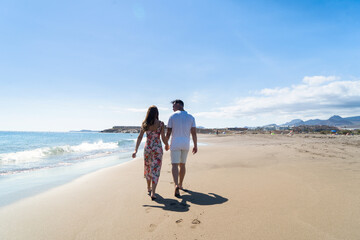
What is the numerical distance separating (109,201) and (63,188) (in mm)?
1896

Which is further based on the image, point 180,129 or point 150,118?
point 180,129

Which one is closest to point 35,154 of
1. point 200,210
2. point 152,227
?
point 152,227

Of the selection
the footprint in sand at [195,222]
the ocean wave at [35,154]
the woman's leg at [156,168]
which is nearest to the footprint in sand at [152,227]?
the footprint in sand at [195,222]

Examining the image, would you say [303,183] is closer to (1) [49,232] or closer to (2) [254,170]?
(2) [254,170]

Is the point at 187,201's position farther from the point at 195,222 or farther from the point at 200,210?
the point at 195,222

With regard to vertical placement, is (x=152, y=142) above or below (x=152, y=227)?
above

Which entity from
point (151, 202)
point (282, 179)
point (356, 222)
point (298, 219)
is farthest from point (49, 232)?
point (282, 179)

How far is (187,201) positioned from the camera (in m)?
3.52

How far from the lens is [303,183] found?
4.31 meters

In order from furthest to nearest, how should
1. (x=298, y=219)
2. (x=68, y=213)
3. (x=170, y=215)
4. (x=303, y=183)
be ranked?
(x=303, y=183)
(x=68, y=213)
(x=170, y=215)
(x=298, y=219)

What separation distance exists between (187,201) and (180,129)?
4.76ft

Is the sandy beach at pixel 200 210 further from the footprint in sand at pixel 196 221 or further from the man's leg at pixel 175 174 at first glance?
the man's leg at pixel 175 174

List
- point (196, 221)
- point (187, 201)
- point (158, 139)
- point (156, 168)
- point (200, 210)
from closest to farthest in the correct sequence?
point (196, 221) → point (200, 210) → point (187, 201) → point (156, 168) → point (158, 139)

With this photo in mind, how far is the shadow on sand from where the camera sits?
3246 mm
